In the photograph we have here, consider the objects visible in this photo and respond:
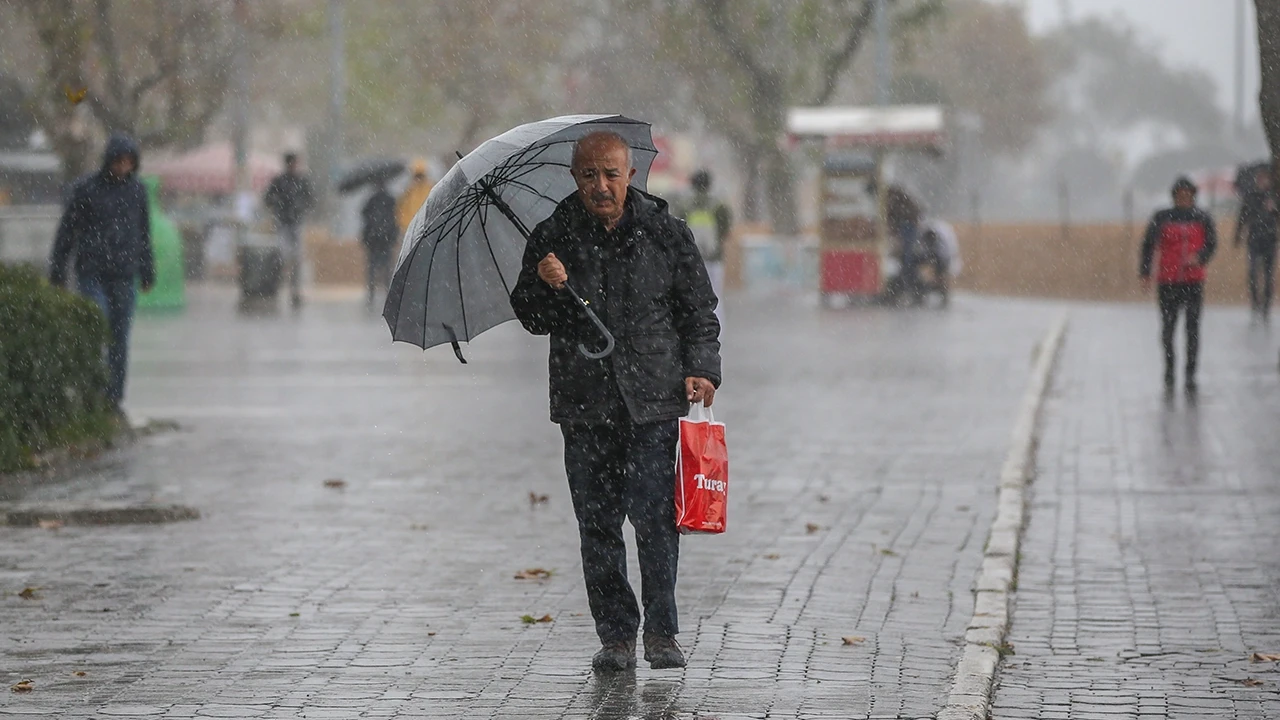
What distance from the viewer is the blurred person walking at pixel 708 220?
65.1 feet

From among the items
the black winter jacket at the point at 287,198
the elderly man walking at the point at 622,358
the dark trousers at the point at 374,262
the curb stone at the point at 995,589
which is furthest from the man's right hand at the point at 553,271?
the black winter jacket at the point at 287,198

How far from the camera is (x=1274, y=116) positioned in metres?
12.6

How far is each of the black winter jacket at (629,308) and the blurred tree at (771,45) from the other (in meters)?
31.0

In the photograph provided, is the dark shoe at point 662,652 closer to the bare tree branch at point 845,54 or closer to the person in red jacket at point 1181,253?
the person in red jacket at point 1181,253

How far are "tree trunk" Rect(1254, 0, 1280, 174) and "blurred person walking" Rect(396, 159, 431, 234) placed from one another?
49.4ft

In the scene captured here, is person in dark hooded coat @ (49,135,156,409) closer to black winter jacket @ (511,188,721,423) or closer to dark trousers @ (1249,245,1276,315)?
black winter jacket @ (511,188,721,423)

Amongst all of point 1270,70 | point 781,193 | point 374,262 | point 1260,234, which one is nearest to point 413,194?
point 374,262

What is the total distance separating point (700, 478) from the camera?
6262mm

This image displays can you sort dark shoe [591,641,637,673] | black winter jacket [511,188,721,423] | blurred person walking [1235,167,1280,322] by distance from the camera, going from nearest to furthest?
1. black winter jacket [511,188,721,423]
2. dark shoe [591,641,637,673]
3. blurred person walking [1235,167,1280,322]

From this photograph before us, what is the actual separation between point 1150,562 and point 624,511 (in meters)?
2.99

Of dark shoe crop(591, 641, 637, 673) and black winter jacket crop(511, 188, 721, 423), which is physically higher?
black winter jacket crop(511, 188, 721, 423)

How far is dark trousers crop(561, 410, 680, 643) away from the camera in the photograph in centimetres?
635

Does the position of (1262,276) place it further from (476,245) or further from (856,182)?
(476,245)

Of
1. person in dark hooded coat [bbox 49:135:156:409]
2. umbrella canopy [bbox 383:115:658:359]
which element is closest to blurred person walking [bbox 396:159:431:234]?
person in dark hooded coat [bbox 49:135:156:409]
